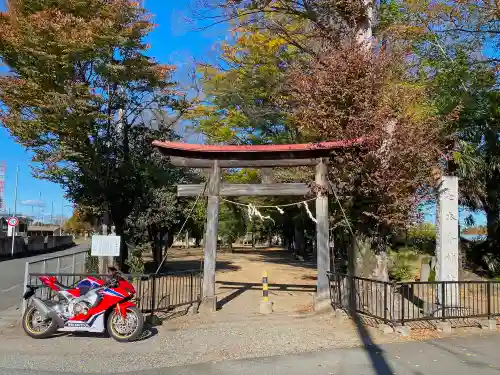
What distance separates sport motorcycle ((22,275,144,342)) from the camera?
8.47m

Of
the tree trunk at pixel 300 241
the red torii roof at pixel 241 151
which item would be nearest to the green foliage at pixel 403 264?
the red torii roof at pixel 241 151

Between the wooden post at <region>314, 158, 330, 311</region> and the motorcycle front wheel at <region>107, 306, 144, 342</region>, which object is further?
the wooden post at <region>314, 158, 330, 311</region>

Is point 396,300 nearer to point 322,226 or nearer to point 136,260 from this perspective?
point 322,226

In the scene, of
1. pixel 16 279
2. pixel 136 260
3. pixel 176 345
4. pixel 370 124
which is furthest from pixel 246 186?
pixel 16 279

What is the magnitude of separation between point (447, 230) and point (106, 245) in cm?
831

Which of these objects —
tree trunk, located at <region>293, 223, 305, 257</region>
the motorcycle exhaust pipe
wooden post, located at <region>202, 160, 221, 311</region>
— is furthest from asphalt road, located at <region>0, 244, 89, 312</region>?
tree trunk, located at <region>293, 223, 305, 257</region>

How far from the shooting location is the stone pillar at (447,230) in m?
11.3

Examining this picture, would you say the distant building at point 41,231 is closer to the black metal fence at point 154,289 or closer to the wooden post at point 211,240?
the black metal fence at point 154,289

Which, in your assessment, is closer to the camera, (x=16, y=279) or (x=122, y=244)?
(x=122, y=244)

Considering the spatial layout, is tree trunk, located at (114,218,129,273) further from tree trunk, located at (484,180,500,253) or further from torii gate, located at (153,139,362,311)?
tree trunk, located at (484,180,500,253)

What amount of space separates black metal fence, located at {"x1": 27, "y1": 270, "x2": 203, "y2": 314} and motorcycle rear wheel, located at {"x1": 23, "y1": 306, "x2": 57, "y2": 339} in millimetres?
786

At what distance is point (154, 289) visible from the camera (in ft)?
32.6

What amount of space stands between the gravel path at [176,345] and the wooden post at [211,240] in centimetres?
147

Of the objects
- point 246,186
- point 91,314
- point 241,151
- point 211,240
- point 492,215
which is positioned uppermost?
point 241,151
